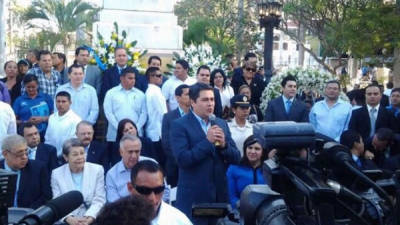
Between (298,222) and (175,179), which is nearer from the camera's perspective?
(298,222)

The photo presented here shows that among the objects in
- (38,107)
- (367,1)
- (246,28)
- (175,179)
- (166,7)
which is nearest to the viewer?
(175,179)

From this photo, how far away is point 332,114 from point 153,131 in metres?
2.37

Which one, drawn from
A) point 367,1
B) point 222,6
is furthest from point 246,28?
point 367,1

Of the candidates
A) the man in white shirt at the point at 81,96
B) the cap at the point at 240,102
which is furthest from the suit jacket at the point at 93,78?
the cap at the point at 240,102

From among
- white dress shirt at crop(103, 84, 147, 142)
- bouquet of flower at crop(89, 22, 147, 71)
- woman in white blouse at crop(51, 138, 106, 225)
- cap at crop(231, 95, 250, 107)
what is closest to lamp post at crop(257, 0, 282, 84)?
bouquet of flower at crop(89, 22, 147, 71)

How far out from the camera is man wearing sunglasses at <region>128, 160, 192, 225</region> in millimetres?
3637

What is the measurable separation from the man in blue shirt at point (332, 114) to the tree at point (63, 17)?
26.2m

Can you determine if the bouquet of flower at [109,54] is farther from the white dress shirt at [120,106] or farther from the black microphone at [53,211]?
the black microphone at [53,211]

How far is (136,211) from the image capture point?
7.74 feet

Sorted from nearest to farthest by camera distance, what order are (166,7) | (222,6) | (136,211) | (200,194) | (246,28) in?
(136,211) → (200,194) → (166,7) → (246,28) → (222,6)

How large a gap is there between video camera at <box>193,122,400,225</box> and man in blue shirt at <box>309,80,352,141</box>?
5481mm

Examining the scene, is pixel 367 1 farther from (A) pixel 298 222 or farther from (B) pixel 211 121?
(A) pixel 298 222

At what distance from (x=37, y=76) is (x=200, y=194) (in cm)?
459

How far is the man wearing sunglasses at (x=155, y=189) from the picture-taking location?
11.9 ft
